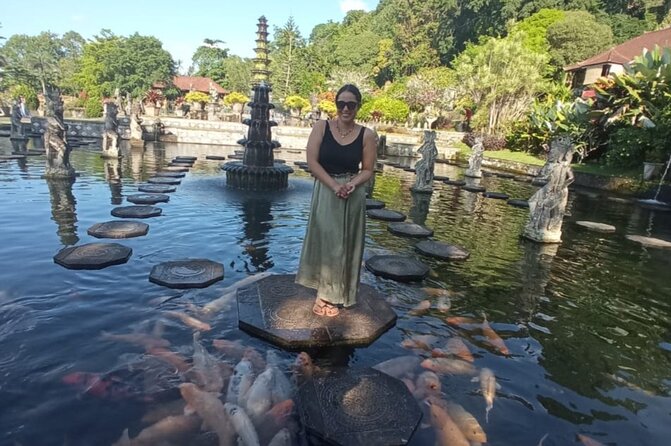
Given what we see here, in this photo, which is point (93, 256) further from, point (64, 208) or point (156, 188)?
point (156, 188)

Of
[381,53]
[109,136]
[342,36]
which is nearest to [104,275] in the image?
[109,136]

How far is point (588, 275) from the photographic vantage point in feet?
24.2

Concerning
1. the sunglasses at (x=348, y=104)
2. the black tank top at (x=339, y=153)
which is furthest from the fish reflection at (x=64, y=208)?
the sunglasses at (x=348, y=104)

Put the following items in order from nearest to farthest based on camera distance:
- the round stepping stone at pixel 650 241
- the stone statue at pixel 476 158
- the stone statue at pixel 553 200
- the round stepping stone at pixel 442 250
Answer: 1. the round stepping stone at pixel 442 250
2. the stone statue at pixel 553 200
3. the round stepping stone at pixel 650 241
4. the stone statue at pixel 476 158

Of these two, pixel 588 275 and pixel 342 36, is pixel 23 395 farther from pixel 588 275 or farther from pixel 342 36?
pixel 342 36

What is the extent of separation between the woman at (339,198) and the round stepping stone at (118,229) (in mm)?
4791

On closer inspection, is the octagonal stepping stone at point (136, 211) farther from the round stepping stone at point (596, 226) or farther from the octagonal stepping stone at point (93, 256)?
the round stepping stone at point (596, 226)

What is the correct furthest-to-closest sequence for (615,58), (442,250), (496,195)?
1. (615,58)
2. (496,195)
3. (442,250)

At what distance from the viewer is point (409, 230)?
30.8 feet

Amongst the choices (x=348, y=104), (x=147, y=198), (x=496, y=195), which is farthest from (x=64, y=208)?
(x=496, y=195)

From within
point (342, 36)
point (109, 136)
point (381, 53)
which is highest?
point (342, 36)

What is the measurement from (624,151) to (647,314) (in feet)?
56.3

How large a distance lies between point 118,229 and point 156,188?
4.56 metres

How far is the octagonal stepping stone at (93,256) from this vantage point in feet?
19.7
